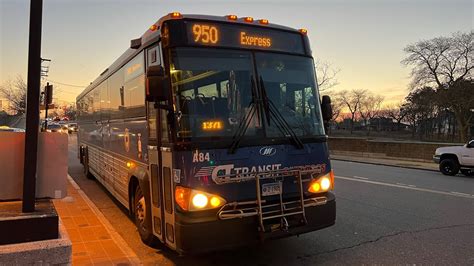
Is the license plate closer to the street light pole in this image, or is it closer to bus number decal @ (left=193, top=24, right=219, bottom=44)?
bus number decal @ (left=193, top=24, right=219, bottom=44)

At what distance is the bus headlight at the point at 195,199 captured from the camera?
14.8ft

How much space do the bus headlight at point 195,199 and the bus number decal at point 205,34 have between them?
1.81m

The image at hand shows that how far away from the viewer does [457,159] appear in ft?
54.7

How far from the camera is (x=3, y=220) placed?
3637mm

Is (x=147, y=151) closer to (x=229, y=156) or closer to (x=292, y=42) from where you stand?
(x=229, y=156)

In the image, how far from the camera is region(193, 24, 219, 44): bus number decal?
4.89 m

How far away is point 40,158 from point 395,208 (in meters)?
7.29

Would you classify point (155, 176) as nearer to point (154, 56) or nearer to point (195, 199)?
point (195, 199)

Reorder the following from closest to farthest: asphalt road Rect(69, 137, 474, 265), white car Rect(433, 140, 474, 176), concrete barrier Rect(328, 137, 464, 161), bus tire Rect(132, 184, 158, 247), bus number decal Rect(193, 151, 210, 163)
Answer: bus number decal Rect(193, 151, 210, 163)
asphalt road Rect(69, 137, 474, 265)
bus tire Rect(132, 184, 158, 247)
white car Rect(433, 140, 474, 176)
concrete barrier Rect(328, 137, 464, 161)

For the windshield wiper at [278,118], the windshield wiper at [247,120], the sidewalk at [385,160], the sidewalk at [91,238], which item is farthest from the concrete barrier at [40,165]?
the sidewalk at [385,160]

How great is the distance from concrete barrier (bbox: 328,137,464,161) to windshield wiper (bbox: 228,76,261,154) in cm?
2035

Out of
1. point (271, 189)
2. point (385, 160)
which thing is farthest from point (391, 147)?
point (271, 189)

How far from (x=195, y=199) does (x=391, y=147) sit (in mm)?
23254

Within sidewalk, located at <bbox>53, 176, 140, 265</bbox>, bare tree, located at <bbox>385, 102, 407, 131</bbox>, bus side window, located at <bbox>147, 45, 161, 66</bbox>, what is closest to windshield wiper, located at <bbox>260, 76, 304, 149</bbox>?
bus side window, located at <bbox>147, 45, 161, 66</bbox>
